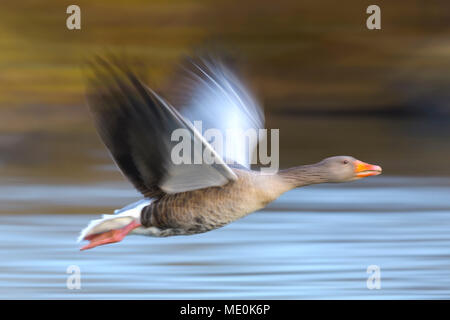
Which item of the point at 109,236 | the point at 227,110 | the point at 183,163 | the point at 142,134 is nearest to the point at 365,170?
the point at 227,110

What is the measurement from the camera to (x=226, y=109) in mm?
7121

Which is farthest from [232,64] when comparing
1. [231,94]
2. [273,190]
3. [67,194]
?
[67,194]

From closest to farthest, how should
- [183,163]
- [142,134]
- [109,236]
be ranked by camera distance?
[142,134] → [183,163] → [109,236]

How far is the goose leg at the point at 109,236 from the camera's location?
21.7 feet

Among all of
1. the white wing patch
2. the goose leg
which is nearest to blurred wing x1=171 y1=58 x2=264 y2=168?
the white wing patch

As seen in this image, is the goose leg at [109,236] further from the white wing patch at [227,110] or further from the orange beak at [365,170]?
the orange beak at [365,170]

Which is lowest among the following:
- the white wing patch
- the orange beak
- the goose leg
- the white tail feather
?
the goose leg

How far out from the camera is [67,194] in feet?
37.0

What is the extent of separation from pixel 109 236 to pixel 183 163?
2.78 ft

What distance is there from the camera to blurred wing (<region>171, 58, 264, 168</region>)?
Answer: 276 inches

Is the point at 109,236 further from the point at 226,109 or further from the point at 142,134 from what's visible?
the point at 226,109

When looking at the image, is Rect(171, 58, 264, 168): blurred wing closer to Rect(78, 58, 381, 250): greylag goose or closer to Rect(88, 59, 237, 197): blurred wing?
Rect(78, 58, 381, 250): greylag goose

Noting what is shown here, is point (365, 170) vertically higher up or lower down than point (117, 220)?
higher up

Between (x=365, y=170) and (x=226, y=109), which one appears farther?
(x=226, y=109)
